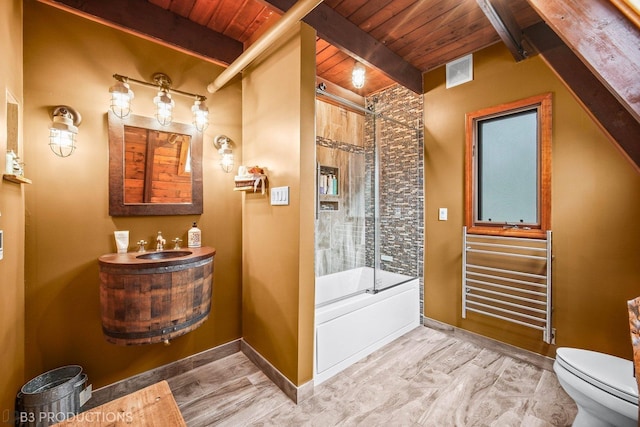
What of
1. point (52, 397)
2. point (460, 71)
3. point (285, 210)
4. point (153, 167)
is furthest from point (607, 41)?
point (52, 397)

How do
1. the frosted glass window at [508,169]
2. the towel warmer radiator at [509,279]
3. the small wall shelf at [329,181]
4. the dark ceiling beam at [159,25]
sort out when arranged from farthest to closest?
the small wall shelf at [329,181], the frosted glass window at [508,169], the towel warmer radiator at [509,279], the dark ceiling beam at [159,25]

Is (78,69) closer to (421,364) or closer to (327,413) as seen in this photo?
(327,413)

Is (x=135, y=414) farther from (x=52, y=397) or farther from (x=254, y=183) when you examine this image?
(x=254, y=183)

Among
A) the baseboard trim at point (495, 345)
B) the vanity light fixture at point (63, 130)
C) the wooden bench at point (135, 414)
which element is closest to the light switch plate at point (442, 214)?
the baseboard trim at point (495, 345)

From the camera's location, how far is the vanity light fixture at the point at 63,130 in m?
1.53

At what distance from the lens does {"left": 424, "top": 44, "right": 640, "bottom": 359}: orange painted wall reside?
1.83 meters

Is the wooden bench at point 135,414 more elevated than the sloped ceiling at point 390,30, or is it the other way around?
the sloped ceiling at point 390,30

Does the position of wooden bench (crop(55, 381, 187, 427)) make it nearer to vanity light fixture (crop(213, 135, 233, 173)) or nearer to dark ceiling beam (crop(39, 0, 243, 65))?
vanity light fixture (crop(213, 135, 233, 173))

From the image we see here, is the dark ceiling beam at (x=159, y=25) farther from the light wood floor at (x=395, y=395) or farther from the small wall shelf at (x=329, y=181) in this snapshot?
the light wood floor at (x=395, y=395)

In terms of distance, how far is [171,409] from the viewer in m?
1.06

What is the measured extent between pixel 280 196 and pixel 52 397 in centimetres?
162

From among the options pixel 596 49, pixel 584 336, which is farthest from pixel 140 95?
pixel 584 336

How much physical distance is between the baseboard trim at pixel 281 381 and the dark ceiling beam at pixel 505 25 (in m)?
2.68

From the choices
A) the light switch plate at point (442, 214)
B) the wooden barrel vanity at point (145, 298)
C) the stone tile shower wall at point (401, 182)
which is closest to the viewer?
the wooden barrel vanity at point (145, 298)
